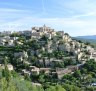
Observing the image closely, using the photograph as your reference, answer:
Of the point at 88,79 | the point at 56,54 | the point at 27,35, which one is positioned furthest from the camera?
the point at 27,35

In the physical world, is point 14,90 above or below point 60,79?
above

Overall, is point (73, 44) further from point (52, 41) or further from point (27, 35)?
point (27, 35)

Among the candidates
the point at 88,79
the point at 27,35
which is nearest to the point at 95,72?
the point at 88,79

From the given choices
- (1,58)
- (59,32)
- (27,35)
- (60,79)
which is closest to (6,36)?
(27,35)

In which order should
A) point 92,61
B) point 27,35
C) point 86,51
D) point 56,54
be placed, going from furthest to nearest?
point 27,35 → point 86,51 → point 56,54 → point 92,61

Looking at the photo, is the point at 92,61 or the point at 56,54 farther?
the point at 56,54

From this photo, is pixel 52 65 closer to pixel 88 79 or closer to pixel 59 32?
pixel 88 79
